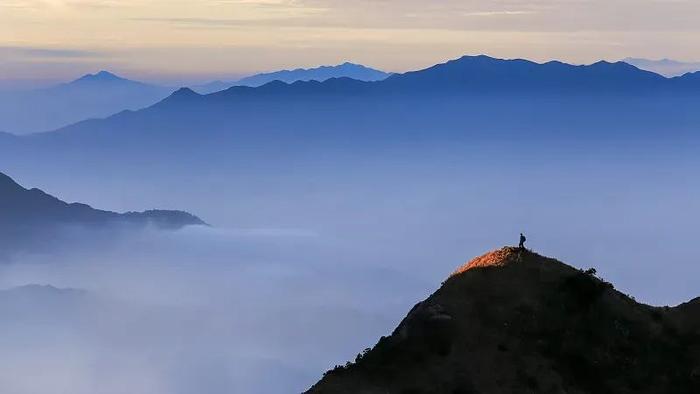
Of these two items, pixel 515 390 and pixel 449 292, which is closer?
pixel 515 390

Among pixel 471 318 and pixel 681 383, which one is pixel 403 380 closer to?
pixel 471 318

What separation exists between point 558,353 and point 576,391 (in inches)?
138

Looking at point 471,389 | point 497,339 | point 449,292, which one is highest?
point 449,292

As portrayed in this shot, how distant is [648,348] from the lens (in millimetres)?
60031

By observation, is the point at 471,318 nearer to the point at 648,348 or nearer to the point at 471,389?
the point at 471,389

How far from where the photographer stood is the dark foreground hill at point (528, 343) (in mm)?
54594

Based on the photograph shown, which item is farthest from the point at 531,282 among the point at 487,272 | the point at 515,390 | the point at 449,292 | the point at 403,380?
the point at 403,380

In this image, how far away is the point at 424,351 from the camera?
56.0m

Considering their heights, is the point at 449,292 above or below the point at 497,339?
above

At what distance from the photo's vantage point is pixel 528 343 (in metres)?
58.2

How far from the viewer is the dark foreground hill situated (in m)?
54.6

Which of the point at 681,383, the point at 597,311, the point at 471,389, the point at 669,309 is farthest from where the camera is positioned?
the point at 669,309

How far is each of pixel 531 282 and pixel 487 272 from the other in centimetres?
392

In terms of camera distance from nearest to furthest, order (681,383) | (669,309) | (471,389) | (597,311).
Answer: (471,389) → (681,383) → (597,311) → (669,309)
